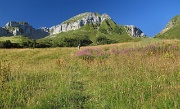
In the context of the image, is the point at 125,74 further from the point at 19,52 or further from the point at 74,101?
the point at 19,52

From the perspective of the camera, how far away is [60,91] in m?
7.87

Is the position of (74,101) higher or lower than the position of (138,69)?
lower

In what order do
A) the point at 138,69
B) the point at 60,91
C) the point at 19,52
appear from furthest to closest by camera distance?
the point at 19,52 < the point at 138,69 < the point at 60,91

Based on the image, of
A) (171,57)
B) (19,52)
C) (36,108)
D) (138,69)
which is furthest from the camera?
Result: (19,52)

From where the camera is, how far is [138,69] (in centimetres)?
1005

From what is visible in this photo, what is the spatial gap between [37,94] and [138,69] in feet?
15.2

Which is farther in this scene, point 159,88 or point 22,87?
point 22,87

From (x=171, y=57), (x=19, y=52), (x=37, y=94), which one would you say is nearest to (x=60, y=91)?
(x=37, y=94)

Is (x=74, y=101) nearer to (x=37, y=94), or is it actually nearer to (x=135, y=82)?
(x=37, y=94)

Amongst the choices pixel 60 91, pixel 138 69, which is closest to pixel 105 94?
pixel 60 91

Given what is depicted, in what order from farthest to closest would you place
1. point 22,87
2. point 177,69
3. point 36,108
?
point 177,69 → point 22,87 → point 36,108

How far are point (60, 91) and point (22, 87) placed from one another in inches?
62.6

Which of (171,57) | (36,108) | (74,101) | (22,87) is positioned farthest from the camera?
(171,57)

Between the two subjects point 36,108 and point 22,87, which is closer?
point 36,108
